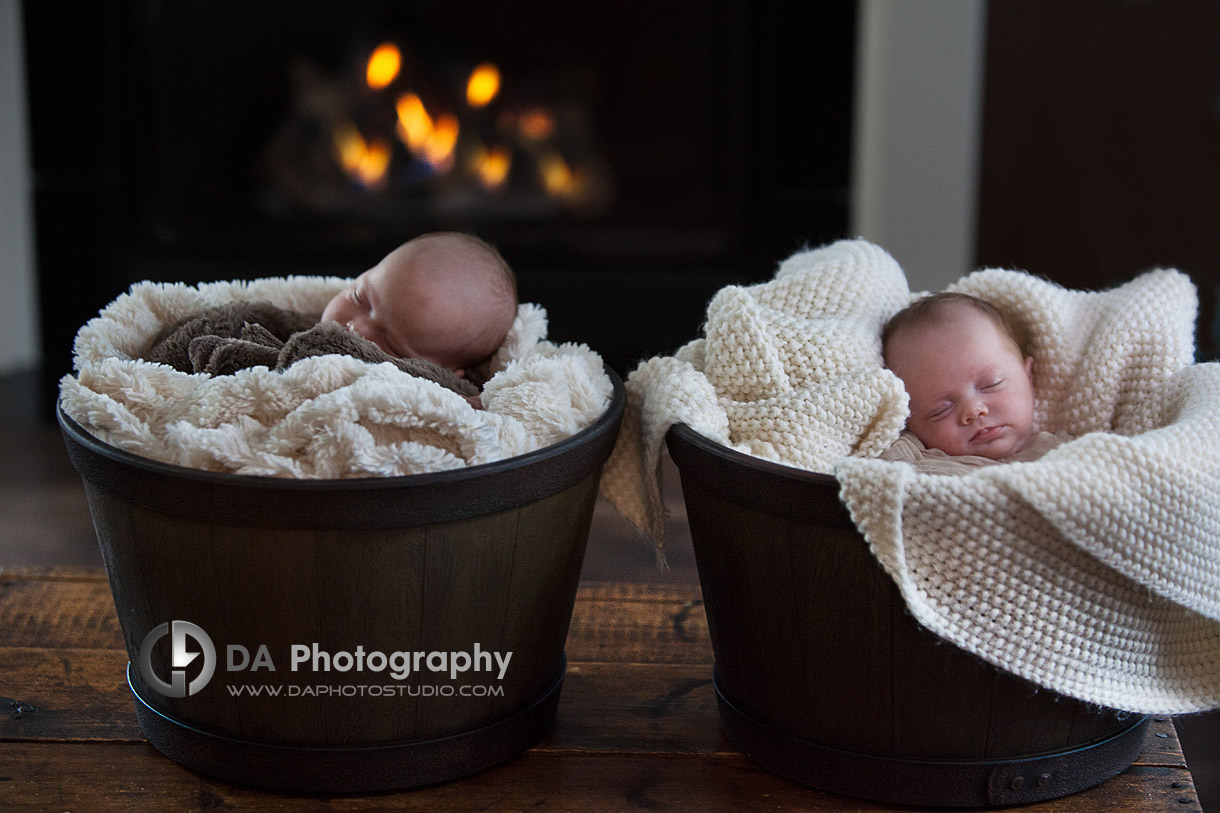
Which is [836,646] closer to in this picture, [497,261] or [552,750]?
[552,750]

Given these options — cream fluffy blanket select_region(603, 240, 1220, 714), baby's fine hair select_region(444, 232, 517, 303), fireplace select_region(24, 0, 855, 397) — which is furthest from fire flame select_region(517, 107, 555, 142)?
cream fluffy blanket select_region(603, 240, 1220, 714)

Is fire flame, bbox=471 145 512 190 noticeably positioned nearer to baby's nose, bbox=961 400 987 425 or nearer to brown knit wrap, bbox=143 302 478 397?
brown knit wrap, bbox=143 302 478 397

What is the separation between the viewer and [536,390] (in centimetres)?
86

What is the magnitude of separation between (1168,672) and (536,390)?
49 centimetres

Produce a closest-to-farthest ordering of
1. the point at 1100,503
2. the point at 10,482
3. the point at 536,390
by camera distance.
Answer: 1. the point at 1100,503
2. the point at 536,390
3. the point at 10,482

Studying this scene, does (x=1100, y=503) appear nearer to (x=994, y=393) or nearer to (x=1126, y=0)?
(x=994, y=393)

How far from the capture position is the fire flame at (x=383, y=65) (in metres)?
2.17

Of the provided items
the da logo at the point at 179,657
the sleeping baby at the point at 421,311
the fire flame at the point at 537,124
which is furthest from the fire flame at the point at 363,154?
the da logo at the point at 179,657

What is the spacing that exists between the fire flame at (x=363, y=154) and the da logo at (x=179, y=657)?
1535 mm

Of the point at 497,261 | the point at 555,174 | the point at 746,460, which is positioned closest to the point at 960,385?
the point at 746,460

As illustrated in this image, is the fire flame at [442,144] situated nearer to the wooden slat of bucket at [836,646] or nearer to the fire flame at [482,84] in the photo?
the fire flame at [482,84]

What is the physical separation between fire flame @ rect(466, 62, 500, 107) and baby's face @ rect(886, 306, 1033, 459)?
1409 millimetres

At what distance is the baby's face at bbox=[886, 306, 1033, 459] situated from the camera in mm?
982

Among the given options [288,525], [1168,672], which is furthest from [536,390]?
[1168,672]
